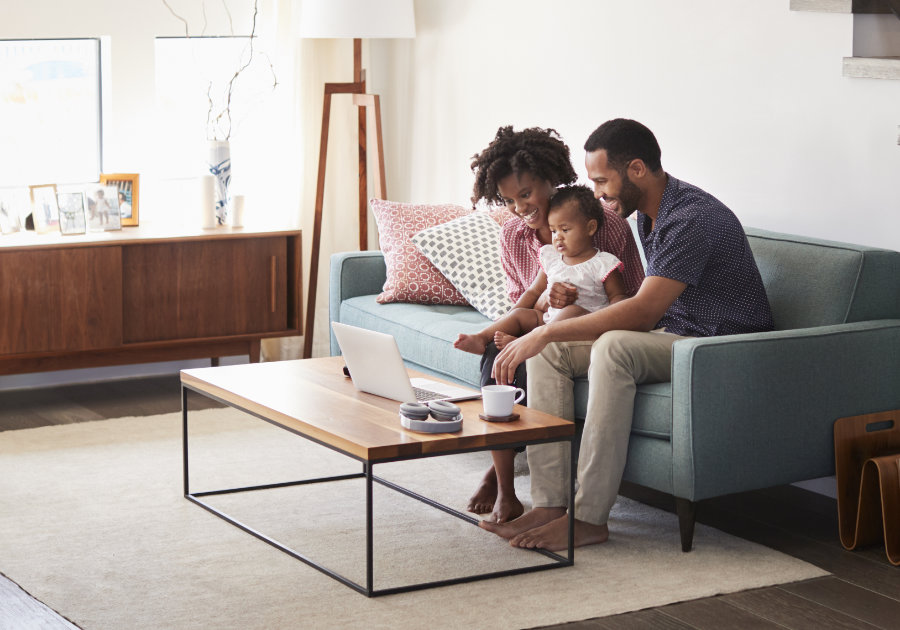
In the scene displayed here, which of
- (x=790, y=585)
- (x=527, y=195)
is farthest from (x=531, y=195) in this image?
(x=790, y=585)

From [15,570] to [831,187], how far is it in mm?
2348

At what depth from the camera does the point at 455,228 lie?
167 inches

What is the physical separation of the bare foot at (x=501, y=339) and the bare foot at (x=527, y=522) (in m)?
0.48

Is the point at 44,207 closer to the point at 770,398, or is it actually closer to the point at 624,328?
the point at 624,328

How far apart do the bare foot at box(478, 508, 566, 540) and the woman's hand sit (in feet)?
1.86

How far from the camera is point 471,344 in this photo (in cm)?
334

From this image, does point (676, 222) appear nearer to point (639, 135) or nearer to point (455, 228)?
point (639, 135)

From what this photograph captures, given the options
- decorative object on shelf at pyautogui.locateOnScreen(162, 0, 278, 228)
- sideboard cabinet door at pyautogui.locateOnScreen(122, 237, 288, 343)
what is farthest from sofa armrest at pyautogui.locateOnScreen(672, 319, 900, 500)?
decorative object on shelf at pyautogui.locateOnScreen(162, 0, 278, 228)

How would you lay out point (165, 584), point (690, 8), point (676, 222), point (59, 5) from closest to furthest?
point (165, 584)
point (676, 222)
point (690, 8)
point (59, 5)

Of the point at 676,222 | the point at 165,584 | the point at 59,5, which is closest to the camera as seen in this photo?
the point at 165,584

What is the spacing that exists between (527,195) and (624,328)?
1.68 ft

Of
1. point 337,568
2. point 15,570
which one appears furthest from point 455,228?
point 15,570

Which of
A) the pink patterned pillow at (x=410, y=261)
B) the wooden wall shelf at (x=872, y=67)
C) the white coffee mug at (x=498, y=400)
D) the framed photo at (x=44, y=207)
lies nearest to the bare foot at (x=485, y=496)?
the white coffee mug at (x=498, y=400)

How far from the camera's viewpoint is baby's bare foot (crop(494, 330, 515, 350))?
3309 millimetres
